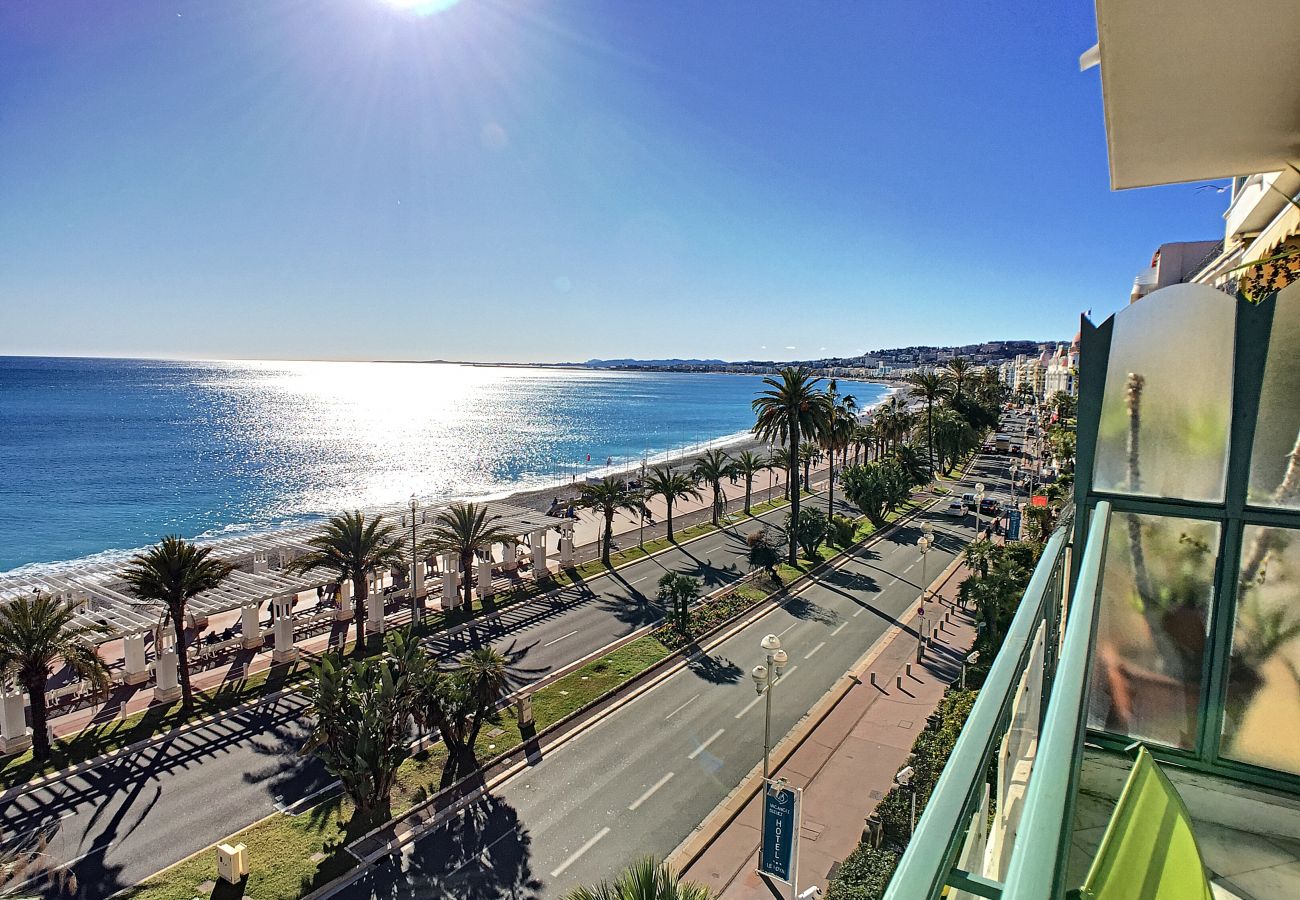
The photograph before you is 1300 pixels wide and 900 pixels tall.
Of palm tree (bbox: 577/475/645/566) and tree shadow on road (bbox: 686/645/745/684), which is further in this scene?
palm tree (bbox: 577/475/645/566)

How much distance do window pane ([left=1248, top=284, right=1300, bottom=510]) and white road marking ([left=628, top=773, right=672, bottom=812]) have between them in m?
15.2

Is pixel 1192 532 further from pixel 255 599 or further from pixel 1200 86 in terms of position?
pixel 255 599

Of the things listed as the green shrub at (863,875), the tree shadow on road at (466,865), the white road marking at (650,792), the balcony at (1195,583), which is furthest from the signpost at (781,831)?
the balcony at (1195,583)

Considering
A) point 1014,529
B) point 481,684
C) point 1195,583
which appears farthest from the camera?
point 1014,529

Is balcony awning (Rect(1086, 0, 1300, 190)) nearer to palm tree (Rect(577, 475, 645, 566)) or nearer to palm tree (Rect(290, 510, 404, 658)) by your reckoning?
palm tree (Rect(290, 510, 404, 658))

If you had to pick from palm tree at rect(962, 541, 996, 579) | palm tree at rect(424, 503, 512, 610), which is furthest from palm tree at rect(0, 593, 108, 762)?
palm tree at rect(962, 541, 996, 579)

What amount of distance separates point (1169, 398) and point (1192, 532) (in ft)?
3.23

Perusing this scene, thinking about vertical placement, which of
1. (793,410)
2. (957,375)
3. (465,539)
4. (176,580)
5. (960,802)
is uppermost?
(960,802)

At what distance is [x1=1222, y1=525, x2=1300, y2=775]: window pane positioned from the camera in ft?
13.3

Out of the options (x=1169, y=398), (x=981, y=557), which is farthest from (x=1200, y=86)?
(x=981, y=557)

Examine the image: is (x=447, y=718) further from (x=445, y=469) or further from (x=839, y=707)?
(x=445, y=469)

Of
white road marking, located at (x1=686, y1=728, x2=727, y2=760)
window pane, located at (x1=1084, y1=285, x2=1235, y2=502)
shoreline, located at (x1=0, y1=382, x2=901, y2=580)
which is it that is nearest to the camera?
window pane, located at (x1=1084, y1=285, x2=1235, y2=502)

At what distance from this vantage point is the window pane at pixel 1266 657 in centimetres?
405

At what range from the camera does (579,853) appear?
572 inches
